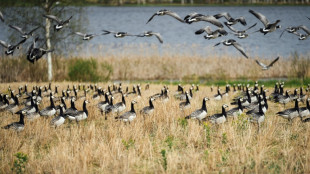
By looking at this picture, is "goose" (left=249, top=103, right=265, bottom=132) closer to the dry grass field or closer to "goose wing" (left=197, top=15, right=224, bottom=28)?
the dry grass field

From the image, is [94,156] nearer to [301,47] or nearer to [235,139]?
[235,139]

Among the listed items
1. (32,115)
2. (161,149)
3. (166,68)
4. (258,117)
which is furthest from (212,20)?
(166,68)

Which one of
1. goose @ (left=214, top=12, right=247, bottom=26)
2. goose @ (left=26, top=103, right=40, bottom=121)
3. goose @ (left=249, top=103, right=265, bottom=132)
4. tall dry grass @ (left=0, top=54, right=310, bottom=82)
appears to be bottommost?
tall dry grass @ (left=0, top=54, right=310, bottom=82)

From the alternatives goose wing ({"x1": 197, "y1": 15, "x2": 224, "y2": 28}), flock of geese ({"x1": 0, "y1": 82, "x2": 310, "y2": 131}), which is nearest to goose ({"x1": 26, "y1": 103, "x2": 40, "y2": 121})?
flock of geese ({"x1": 0, "y1": 82, "x2": 310, "y2": 131})

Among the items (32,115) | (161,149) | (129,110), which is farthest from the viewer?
(129,110)

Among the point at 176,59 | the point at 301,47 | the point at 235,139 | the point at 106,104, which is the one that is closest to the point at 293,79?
the point at 176,59

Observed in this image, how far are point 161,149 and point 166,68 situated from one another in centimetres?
1938

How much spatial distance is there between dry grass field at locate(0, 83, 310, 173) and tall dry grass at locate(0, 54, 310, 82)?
13.5 metres

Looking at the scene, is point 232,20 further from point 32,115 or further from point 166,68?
point 166,68

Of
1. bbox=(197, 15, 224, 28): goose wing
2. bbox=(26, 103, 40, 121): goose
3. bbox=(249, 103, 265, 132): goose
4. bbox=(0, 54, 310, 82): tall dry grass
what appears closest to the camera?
bbox=(249, 103, 265, 132): goose

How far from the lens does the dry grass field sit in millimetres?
9188

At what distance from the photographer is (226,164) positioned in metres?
9.67

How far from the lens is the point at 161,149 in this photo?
34.9 feet

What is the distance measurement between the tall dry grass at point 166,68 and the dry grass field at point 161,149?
13.5 metres
